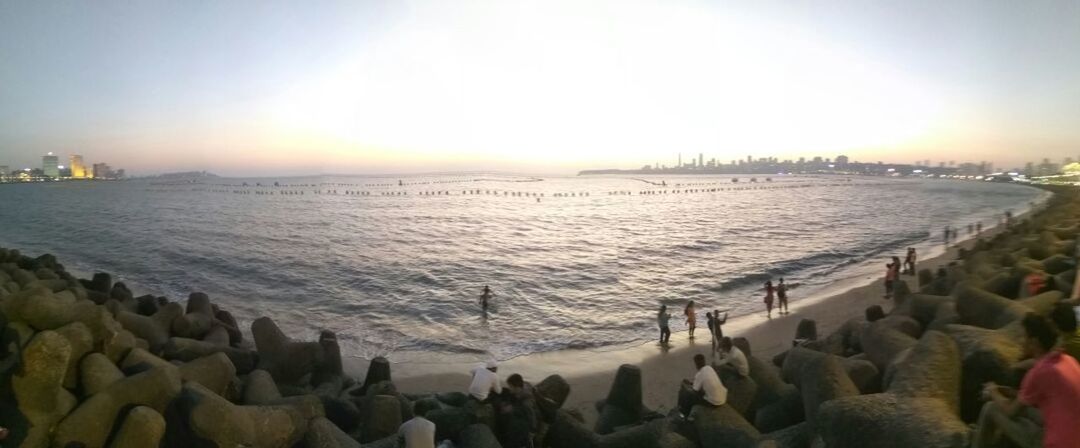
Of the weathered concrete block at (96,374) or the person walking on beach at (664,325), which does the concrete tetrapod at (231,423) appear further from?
the person walking on beach at (664,325)

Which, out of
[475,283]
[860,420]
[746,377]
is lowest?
[475,283]

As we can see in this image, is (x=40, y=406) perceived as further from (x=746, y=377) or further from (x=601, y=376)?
(x=601, y=376)

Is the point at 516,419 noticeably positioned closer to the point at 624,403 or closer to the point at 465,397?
the point at 465,397

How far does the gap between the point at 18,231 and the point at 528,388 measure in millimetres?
67473

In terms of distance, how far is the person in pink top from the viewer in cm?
327

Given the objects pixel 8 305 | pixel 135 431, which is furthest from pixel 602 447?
pixel 8 305

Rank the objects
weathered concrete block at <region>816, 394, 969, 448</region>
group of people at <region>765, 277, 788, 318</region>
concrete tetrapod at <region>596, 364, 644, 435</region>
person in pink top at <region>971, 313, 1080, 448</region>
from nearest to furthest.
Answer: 1. person in pink top at <region>971, 313, 1080, 448</region>
2. weathered concrete block at <region>816, 394, 969, 448</region>
3. concrete tetrapod at <region>596, 364, 644, 435</region>
4. group of people at <region>765, 277, 788, 318</region>

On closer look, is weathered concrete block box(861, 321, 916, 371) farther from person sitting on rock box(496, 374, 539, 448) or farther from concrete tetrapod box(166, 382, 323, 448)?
concrete tetrapod box(166, 382, 323, 448)

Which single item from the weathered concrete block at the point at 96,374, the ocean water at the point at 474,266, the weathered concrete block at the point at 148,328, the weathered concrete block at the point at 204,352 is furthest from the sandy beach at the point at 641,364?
the weathered concrete block at the point at 96,374

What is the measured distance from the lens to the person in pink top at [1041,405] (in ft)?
10.7

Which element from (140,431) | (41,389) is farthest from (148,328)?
(140,431)

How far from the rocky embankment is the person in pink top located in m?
0.64

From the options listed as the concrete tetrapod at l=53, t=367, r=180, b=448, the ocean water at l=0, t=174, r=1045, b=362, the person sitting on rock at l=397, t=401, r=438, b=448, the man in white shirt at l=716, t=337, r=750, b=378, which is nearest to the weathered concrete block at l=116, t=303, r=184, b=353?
the concrete tetrapod at l=53, t=367, r=180, b=448

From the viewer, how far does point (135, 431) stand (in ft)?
17.9
